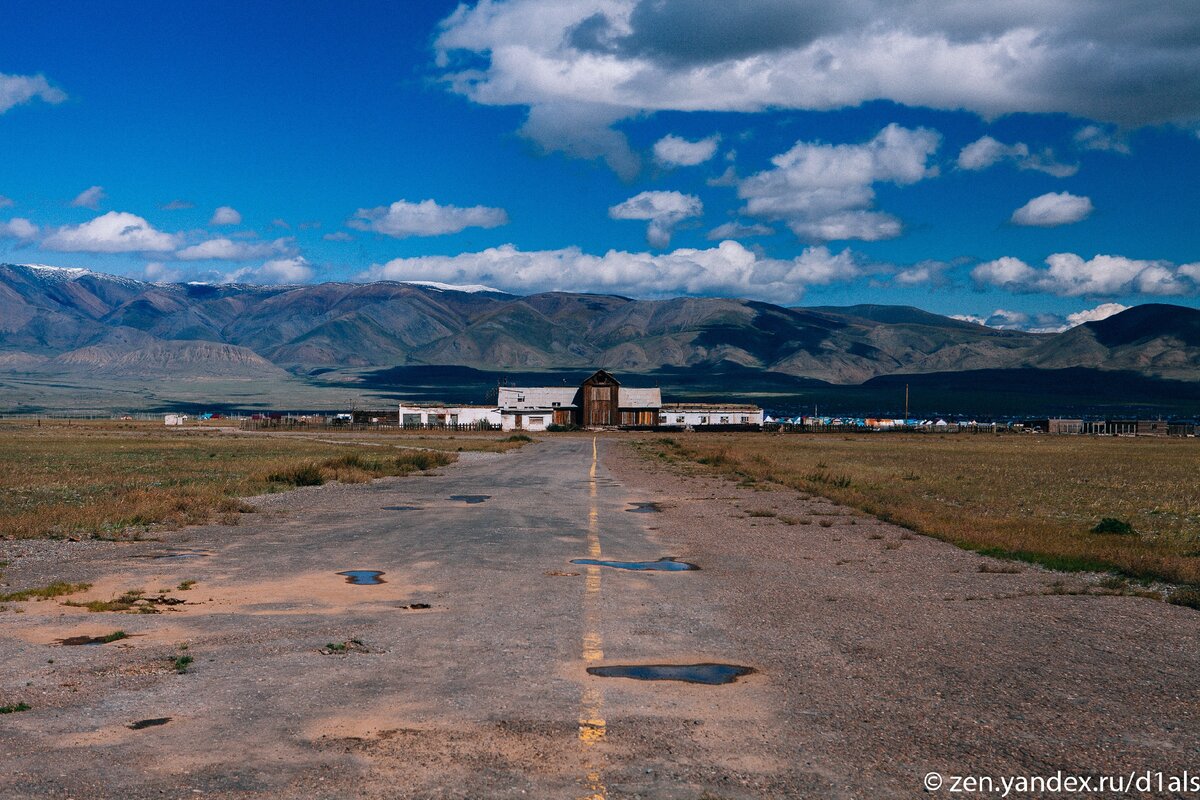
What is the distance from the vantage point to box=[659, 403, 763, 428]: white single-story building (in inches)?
5349

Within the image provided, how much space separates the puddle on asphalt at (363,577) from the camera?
14645 millimetres

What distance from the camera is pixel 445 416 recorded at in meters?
141

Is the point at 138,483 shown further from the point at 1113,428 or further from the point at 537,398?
the point at 1113,428

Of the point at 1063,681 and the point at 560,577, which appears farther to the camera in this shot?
the point at 560,577

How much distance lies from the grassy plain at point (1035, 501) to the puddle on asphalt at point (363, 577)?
1030 centimetres

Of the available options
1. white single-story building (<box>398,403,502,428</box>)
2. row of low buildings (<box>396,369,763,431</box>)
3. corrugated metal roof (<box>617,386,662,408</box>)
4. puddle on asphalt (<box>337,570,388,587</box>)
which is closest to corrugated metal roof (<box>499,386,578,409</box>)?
row of low buildings (<box>396,369,763,431</box>)

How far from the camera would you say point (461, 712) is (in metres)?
7.88

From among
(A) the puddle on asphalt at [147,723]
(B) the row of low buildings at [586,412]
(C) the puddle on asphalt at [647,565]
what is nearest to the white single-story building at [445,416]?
(B) the row of low buildings at [586,412]

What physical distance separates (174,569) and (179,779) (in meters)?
10.2

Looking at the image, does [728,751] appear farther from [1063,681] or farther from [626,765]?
[1063,681]

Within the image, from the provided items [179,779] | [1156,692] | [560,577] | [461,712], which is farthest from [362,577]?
[1156,692]

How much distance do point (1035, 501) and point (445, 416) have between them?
114 m

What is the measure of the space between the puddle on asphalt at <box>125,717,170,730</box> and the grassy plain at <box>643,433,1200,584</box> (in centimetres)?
1319

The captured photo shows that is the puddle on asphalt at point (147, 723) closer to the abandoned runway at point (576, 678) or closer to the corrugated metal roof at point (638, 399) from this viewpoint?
the abandoned runway at point (576, 678)
